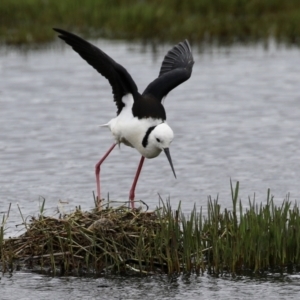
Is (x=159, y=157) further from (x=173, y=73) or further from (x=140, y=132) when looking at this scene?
(x=140, y=132)

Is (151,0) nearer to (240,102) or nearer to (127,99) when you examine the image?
(240,102)

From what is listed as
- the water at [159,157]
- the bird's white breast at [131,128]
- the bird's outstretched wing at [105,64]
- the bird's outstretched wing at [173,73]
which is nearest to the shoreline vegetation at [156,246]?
the water at [159,157]

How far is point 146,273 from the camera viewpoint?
7.40 m

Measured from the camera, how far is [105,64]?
8.52m

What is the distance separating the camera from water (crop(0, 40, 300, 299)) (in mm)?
7289

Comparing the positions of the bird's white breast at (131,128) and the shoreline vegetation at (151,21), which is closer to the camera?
the bird's white breast at (131,128)

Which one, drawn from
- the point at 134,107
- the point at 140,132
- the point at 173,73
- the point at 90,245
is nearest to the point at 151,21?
the point at 173,73

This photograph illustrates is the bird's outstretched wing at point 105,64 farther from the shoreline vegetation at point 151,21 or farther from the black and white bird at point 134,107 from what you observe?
the shoreline vegetation at point 151,21

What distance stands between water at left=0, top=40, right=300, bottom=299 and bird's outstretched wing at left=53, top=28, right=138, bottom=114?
4.05 feet

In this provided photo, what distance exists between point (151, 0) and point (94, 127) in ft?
34.7

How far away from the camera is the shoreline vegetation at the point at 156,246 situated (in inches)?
291

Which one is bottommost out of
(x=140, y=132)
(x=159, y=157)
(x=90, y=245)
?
(x=90, y=245)

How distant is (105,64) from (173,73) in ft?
3.33

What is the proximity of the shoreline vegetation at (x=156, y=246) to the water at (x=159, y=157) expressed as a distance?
146 millimetres
